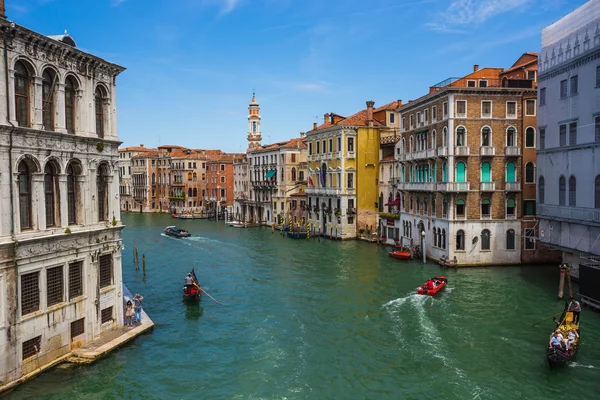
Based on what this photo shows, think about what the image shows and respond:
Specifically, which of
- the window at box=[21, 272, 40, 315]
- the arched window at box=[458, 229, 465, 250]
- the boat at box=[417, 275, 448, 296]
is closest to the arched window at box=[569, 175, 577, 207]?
the arched window at box=[458, 229, 465, 250]

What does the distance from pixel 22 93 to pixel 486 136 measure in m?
26.0

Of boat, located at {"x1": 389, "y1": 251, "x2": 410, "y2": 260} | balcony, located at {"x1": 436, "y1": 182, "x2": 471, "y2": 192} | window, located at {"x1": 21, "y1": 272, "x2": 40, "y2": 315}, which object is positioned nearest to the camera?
window, located at {"x1": 21, "y1": 272, "x2": 40, "y2": 315}

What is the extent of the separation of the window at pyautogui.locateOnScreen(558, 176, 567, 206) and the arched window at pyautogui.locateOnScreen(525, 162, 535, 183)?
5.58 meters

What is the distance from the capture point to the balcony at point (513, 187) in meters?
31.2

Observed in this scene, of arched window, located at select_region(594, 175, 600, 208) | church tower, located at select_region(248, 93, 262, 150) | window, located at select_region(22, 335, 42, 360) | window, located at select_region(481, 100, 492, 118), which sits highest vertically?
church tower, located at select_region(248, 93, 262, 150)

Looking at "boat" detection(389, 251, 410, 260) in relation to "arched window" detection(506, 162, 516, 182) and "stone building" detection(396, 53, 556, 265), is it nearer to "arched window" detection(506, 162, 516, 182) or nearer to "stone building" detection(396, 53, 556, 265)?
"stone building" detection(396, 53, 556, 265)

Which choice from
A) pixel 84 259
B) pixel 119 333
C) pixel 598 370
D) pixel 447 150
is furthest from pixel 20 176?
pixel 447 150

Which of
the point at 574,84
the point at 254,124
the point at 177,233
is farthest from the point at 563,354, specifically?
the point at 254,124

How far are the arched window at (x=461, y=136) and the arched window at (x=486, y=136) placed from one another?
1140 millimetres

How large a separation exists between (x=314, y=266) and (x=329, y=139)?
18.8 m

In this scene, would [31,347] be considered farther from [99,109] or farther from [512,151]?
[512,151]

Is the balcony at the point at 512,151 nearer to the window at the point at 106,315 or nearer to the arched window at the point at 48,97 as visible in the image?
Result: the window at the point at 106,315

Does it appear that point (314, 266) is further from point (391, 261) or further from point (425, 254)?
point (425, 254)

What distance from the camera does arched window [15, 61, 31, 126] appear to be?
13.7 meters
